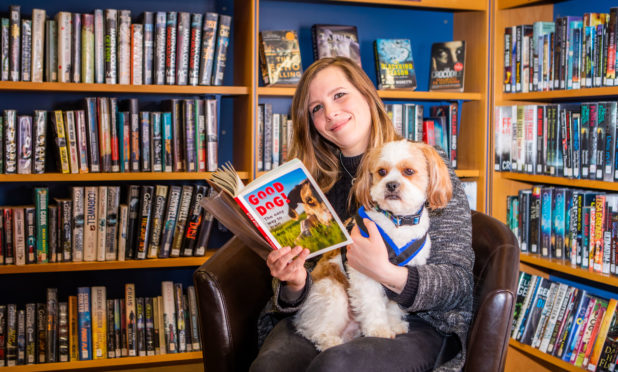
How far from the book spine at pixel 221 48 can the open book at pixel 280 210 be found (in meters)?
1.16

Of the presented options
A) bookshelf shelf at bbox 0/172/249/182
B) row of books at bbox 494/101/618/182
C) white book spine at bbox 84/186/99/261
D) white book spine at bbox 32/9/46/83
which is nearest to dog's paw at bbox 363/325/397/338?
bookshelf shelf at bbox 0/172/249/182

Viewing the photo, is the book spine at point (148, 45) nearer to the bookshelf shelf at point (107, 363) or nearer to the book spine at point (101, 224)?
the book spine at point (101, 224)

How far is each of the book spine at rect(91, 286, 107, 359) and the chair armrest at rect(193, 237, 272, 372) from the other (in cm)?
100

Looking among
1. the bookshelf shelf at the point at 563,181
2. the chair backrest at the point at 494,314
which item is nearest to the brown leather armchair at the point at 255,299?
the chair backrest at the point at 494,314

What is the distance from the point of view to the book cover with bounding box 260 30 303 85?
99.3 inches

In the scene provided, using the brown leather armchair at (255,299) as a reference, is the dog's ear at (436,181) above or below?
above

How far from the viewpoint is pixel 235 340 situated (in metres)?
1.52

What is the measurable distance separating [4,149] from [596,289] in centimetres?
250

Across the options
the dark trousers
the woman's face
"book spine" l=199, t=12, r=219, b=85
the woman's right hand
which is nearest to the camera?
the dark trousers

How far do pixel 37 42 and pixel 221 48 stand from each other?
0.70 m

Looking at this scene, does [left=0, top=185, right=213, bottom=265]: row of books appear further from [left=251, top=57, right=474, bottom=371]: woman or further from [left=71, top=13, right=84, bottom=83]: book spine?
[left=251, top=57, right=474, bottom=371]: woman

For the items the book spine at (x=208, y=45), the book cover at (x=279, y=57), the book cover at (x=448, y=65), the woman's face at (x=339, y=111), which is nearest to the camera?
the woman's face at (x=339, y=111)

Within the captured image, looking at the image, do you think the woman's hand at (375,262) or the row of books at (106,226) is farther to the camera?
the row of books at (106,226)

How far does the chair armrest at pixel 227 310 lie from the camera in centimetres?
149
